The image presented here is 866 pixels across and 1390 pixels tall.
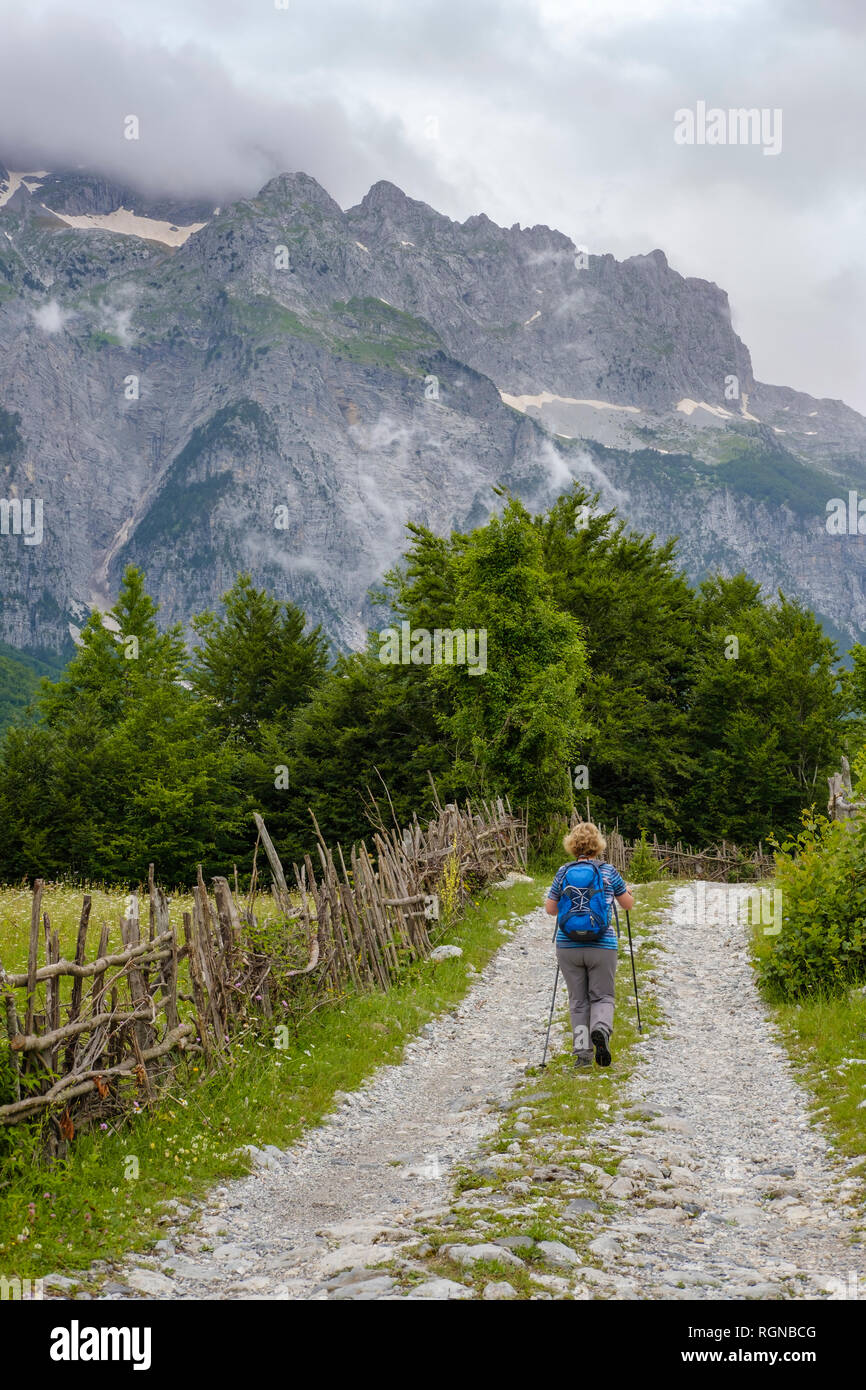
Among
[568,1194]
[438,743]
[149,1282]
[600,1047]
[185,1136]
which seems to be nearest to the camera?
[149,1282]

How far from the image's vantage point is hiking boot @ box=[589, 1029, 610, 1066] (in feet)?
31.3

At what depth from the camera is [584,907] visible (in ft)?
31.0

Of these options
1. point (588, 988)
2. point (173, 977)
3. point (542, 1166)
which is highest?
point (173, 977)

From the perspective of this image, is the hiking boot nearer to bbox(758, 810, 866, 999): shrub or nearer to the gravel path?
the gravel path

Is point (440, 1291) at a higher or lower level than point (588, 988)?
lower

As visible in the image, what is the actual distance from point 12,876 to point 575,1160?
4274 centimetres

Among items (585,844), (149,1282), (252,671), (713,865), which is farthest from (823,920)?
(252,671)

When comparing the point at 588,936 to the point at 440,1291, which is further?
the point at 588,936

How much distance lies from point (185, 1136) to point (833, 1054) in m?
6.31

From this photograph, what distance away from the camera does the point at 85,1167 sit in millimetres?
6742

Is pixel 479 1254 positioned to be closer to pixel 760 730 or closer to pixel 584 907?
pixel 584 907
